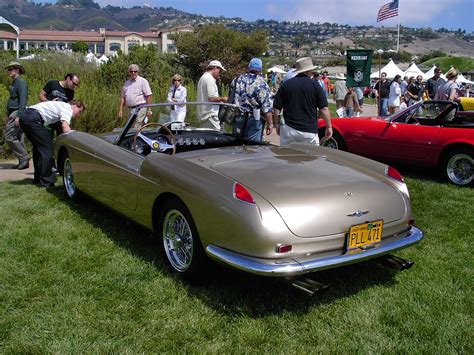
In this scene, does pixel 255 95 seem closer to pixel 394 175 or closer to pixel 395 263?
pixel 394 175

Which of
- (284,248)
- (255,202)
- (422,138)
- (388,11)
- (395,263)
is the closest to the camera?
(284,248)

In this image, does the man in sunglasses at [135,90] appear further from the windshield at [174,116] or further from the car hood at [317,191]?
the car hood at [317,191]

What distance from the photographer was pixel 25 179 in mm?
7301

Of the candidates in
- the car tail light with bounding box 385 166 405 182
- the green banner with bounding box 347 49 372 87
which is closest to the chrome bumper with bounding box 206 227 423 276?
the car tail light with bounding box 385 166 405 182

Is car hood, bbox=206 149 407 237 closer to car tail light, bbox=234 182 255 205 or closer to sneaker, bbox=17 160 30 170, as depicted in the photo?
car tail light, bbox=234 182 255 205

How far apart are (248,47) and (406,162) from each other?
66.9 feet

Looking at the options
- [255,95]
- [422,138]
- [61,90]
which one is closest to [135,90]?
[61,90]

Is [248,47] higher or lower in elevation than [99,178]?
higher

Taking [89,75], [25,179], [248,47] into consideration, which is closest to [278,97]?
[25,179]

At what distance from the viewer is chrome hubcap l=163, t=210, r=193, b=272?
371 cm

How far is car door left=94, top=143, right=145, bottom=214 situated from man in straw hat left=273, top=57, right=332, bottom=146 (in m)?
2.24

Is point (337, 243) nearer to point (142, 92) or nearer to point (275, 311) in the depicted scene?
point (275, 311)

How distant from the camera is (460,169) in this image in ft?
23.3

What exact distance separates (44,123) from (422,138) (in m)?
5.31
